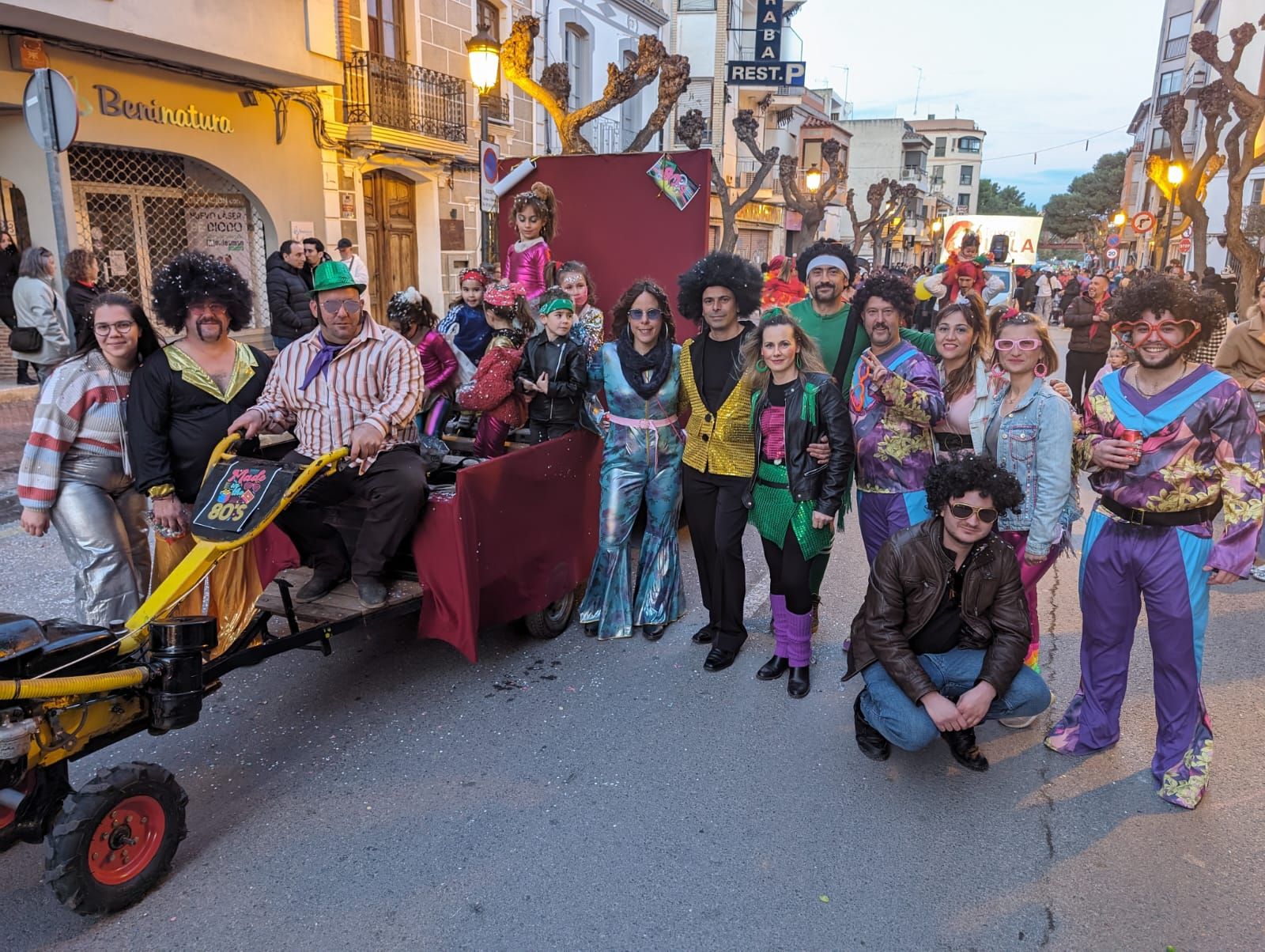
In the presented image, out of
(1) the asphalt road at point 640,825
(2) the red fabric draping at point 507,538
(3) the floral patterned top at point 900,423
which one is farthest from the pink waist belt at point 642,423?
(1) the asphalt road at point 640,825

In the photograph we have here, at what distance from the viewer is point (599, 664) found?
4547 mm

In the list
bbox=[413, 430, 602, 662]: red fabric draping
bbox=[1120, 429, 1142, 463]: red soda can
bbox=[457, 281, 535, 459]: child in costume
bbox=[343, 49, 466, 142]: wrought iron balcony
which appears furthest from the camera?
bbox=[343, 49, 466, 142]: wrought iron balcony

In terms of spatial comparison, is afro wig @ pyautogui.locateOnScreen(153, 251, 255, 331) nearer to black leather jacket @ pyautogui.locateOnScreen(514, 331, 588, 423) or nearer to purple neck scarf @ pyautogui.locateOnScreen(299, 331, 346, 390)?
purple neck scarf @ pyautogui.locateOnScreen(299, 331, 346, 390)

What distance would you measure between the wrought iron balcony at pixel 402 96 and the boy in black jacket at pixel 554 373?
11475 millimetres

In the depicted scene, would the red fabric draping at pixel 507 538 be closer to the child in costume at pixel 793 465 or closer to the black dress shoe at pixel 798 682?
the child in costume at pixel 793 465

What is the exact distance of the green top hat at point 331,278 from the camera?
150 inches

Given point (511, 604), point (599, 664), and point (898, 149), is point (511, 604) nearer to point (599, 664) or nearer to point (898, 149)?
point (599, 664)

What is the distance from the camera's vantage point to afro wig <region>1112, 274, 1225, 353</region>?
10.6 feet

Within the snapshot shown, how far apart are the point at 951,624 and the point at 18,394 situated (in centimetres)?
1035

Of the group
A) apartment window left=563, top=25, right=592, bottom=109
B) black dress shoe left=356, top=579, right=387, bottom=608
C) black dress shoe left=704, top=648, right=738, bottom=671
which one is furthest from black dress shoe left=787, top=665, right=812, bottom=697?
apartment window left=563, top=25, right=592, bottom=109

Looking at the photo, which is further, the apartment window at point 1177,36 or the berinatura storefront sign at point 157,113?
the apartment window at point 1177,36

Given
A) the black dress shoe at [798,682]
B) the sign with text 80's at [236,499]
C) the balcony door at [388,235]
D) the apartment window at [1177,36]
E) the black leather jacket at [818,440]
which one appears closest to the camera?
the sign with text 80's at [236,499]

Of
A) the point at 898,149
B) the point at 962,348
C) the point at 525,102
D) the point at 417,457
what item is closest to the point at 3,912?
the point at 417,457

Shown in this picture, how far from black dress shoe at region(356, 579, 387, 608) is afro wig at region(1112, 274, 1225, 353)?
3.18 meters
